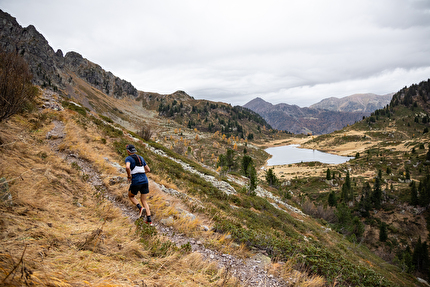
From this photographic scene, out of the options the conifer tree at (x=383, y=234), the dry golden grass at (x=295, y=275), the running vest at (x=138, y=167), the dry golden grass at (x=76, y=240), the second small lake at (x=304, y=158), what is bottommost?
the conifer tree at (x=383, y=234)

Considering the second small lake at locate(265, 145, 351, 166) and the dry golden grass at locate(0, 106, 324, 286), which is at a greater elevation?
the dry golden grass at locate(0, 106, 324, 286)

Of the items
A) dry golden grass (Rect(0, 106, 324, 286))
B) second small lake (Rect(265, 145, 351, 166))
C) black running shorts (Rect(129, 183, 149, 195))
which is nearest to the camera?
dry golden grass (Rect(0, 106, 324, 286))

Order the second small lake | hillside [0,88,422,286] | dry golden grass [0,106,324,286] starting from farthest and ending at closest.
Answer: the second small lake → hillside [0,88,422,286] → dry golden grass [0,106,324,286]

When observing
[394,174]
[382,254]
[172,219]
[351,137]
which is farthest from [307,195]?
[351,137]

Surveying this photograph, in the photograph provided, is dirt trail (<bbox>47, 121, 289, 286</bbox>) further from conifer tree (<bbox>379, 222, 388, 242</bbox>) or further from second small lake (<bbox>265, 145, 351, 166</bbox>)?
second small lake (<bbox>265, 145, 351, 166</bbox>)

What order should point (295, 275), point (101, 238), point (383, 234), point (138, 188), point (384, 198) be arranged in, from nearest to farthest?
point (101, 238) < point (295, 275) < point (138, 188) < point (383, 234) < point (384, 198)

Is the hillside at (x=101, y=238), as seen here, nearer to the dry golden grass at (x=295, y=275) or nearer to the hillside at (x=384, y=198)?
the dry golden grass at (x=295, y=275)

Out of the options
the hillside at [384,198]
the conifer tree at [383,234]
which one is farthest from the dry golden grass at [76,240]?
the conifer tree at [383,234]

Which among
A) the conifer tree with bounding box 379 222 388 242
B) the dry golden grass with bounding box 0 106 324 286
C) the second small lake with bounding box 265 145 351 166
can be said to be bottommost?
the conifer tree with bounding box 379 222 388 242

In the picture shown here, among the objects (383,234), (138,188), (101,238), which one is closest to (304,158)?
(383,234)

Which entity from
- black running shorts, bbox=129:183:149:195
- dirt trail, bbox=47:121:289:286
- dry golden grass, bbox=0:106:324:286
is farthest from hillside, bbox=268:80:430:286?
black running shorts, bbox=129:183:149:195

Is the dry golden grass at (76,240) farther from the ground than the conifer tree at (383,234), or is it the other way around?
the dry golden grass at (76,240)

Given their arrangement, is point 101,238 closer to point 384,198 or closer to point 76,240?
point 76,240

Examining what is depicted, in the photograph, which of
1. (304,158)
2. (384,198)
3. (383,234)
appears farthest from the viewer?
(304,158)
